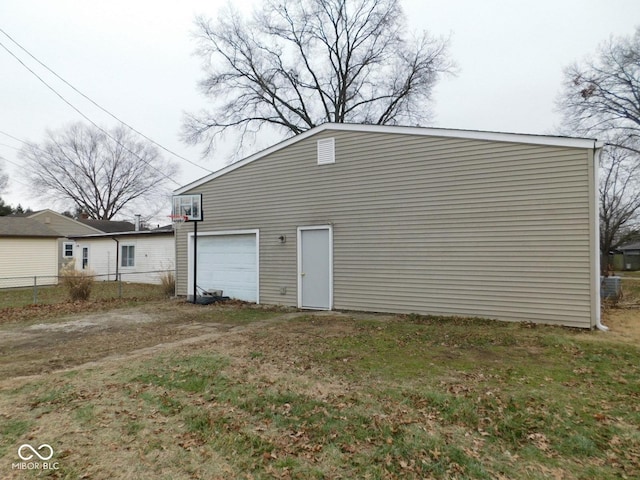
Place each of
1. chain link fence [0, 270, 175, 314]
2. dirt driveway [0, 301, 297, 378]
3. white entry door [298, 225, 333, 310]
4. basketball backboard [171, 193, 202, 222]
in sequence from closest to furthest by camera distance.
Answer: dirt driveway [0, 301, 297, 378], white entry door [298, 225, 333, 310], basketball backboard [171, 193, 202, 222], chain link fence [0, 270, 175, 314]

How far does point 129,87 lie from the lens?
1595 cm

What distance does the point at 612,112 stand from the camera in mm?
20219

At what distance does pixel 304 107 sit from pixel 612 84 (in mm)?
17723

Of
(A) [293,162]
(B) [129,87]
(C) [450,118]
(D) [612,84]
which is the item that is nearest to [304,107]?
(C) [450,118]

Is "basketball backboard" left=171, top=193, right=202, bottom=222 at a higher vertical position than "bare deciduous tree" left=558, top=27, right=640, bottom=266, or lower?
lower

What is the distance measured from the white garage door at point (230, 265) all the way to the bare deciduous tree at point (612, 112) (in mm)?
19016

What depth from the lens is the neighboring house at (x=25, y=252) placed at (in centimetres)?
1598

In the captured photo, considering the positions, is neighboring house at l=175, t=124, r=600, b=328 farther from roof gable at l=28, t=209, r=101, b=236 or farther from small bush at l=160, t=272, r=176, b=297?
roof gable at l=28, t=209, r=101, b=236

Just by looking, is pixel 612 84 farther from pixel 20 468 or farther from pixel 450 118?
pixel 20 468

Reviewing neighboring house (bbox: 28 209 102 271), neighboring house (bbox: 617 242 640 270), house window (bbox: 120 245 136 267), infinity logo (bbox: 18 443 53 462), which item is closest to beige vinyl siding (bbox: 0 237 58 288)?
house window (bbox: 120 245 136 267)

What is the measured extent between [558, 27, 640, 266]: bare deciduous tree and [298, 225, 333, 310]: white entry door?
1759 cm

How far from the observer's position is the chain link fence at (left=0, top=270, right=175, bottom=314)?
466 inches

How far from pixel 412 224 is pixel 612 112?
19.8 m

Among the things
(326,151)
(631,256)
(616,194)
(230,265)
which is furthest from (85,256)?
(631,256)
